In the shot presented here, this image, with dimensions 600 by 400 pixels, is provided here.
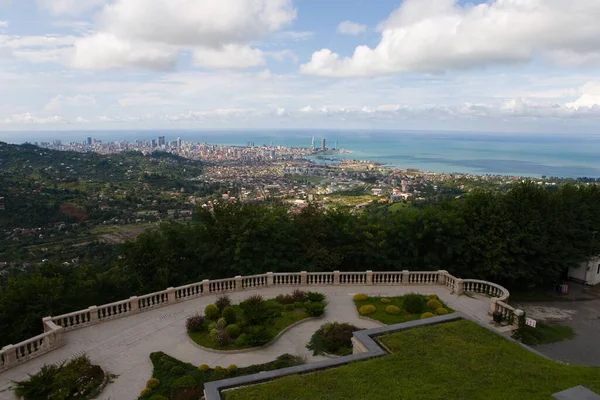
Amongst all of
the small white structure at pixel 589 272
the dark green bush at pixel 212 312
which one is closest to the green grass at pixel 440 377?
the dark green bush at pixel 212 312

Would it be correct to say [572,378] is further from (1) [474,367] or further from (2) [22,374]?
(2) [22,374]

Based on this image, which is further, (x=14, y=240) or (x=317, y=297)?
(x=14, y=240)

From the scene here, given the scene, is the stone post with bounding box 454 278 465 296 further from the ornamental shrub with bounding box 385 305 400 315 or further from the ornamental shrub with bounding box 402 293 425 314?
the ornamental shrub with bounding box 385 305 400 315

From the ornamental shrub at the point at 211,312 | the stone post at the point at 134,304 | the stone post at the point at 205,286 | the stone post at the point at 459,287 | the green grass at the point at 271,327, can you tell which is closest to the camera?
the green grass at the point at 271,327

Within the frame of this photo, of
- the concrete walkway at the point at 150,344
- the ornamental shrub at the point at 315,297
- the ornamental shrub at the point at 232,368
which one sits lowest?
the concrete walkway at the point at 150,344

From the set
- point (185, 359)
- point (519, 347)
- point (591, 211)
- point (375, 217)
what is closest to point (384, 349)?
point (519, 347)

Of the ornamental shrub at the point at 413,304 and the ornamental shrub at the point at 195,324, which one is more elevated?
the ornamental shrub at the point at 413,304

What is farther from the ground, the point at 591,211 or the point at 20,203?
the point at 591,211

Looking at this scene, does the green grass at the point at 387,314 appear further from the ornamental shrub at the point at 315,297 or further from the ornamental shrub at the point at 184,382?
the ornamental shrub at the point at 184,382
